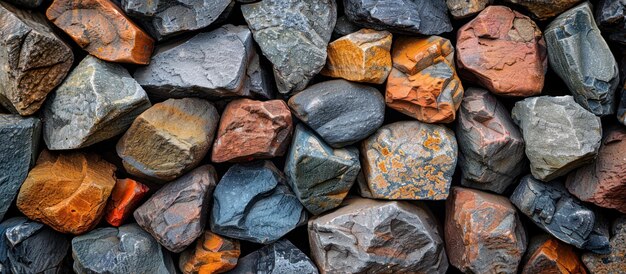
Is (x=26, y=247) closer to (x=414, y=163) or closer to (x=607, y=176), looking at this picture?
(x=414, y=163)

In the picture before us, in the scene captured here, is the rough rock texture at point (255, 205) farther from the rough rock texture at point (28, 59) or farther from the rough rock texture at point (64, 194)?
the rough rock texture at point (28, 59)

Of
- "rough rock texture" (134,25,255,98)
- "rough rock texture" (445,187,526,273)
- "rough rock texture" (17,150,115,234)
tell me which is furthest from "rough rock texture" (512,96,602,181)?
"rough rock texture" (17,150,115,234)

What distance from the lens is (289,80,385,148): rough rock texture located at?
6.44ft

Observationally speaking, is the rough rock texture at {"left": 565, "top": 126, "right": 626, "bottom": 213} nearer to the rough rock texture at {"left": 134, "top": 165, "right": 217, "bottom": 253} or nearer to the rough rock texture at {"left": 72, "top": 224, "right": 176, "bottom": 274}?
the rough rock texture at {"left": 134, "top": 165, "right": 217, "bottom": 253}

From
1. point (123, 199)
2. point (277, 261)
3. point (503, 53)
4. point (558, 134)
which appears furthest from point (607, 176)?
point (123, 199)

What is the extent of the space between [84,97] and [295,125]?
0.75 meters

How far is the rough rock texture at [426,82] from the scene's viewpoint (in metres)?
1.94

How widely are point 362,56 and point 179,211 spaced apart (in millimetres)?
871

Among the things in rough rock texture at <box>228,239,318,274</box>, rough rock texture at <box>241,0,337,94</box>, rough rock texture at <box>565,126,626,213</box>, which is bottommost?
rough rock texture at <box>228,239,318,274</box>

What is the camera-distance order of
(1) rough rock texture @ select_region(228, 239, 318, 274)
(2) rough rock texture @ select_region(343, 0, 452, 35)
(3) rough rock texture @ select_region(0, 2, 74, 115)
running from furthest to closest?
(1) rough rock texture @ select_region(228, 239, 318, 274) → (2) rough rock texture @ select_region(343, 0, 452, 35) → (3) rough rock texture @ select_region(0, 2, 74, 115)

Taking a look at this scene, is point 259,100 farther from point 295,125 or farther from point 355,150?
point 355,150

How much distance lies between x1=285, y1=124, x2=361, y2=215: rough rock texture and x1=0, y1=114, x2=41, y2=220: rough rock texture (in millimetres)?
928

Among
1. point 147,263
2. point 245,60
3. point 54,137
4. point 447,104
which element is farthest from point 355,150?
point 54,137

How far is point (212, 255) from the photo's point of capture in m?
2.00
